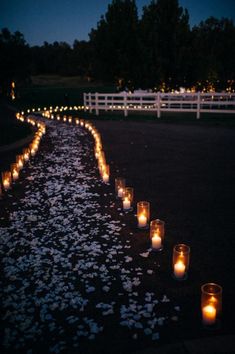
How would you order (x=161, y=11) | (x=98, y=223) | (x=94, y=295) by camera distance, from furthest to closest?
(x=161, y=11) → (x=98, y=223) → (x=94, y=295)

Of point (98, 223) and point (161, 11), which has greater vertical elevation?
point (161, 11)

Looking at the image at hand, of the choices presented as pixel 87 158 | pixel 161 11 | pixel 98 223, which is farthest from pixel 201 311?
pixel 161 11

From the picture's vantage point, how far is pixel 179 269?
3.95 metres

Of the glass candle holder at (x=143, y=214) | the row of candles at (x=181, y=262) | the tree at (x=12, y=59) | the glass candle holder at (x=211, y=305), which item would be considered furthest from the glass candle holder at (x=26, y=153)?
the tree at (x=12, y=59)

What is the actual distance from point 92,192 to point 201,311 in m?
4.32

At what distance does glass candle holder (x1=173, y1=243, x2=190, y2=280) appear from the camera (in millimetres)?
3893

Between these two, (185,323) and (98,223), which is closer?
(185,323)

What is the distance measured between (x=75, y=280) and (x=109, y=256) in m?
0.70

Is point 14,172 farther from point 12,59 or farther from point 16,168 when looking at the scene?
point 12,59

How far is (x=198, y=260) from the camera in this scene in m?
4.43

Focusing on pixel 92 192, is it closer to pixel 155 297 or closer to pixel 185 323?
pixel 155 297

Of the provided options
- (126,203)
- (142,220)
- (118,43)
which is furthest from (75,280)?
(118,43)

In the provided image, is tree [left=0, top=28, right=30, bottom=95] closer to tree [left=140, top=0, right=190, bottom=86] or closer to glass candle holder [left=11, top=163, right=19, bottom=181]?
tree [left=140, top=0, right=190, bottom=86]

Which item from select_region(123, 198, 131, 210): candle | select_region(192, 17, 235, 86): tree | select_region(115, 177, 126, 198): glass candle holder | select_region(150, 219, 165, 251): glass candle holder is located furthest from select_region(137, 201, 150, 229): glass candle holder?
select_region(192, 17, 235, 86): tree
